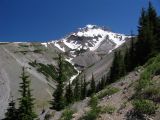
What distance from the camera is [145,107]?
18.8 metres

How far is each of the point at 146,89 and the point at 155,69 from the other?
144 inches

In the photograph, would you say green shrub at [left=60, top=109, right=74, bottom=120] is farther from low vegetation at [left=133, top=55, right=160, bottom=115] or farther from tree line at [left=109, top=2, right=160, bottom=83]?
tree line at [left=109, top=2, right=160, bottom=83]

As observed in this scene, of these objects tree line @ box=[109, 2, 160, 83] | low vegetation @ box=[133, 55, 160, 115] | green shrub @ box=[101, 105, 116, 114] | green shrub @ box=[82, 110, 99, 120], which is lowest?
green shrub @ box=[82, 110, 99, 120]

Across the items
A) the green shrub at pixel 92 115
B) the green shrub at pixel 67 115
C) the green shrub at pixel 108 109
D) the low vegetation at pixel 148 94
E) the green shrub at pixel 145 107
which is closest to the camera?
the green shrub at pixel 145 107

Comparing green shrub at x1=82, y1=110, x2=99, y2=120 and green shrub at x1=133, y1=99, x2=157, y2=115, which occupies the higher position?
green shrub at x1=133, y1=99, x2=157, y2=115

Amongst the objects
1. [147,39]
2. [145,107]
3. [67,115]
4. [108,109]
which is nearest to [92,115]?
[108,109]

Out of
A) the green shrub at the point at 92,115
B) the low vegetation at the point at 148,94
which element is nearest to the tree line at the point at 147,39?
the low vegetation at the point at 148,94

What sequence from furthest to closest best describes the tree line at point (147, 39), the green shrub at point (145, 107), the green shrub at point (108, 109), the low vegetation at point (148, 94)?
the tree line at point (147, 39) < the green shrub at point (108, 109) < the low vegetation at point (148, 94) < the green shrub at point (145, 107)

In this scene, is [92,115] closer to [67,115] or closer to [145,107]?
[67,115]

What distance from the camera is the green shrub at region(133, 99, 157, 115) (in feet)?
61.0

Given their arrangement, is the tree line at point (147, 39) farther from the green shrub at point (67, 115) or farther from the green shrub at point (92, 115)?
the green shrub at point (92, 115)

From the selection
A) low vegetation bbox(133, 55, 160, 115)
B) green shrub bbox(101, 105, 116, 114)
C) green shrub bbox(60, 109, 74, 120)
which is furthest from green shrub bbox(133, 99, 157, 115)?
green shrub bbox(60, 109, 74, 120)

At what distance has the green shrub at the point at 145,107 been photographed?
18.6 m

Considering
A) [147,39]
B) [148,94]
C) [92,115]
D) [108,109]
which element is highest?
[147,39]
